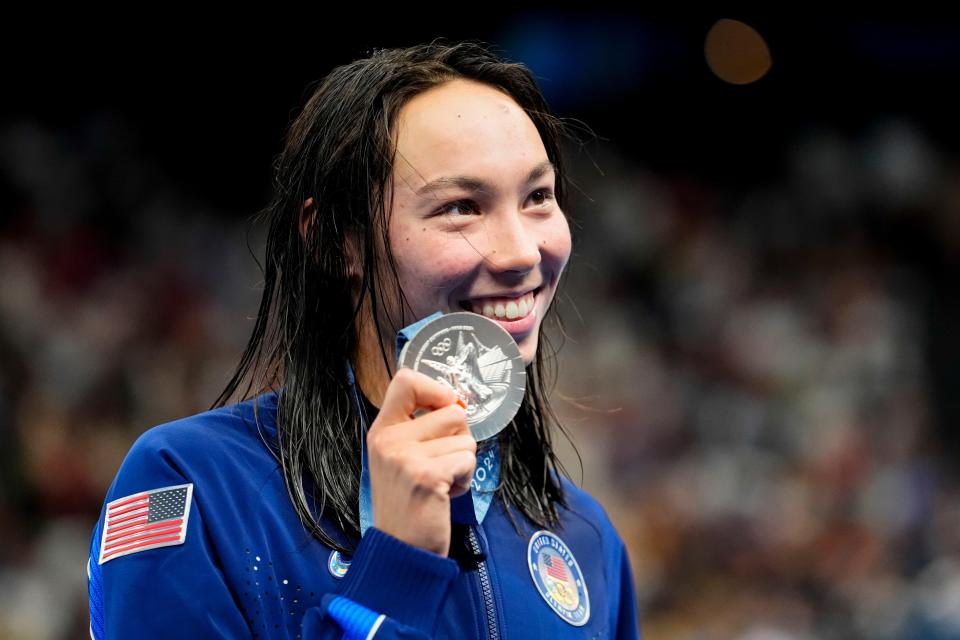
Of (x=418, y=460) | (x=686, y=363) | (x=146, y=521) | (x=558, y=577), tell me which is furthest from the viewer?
(x=686, y=363)

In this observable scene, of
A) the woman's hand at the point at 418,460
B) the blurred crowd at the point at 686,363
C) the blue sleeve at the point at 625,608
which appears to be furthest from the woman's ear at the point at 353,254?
the blurred crowd at the point at 686,363

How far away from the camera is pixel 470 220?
1.84 m

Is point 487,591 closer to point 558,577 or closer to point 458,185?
point 558,577

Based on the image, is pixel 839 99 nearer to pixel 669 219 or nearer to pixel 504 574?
pixel 669 219

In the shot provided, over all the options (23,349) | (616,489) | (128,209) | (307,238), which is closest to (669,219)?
(616,489)

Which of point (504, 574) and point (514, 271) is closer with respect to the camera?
point (514, 271)

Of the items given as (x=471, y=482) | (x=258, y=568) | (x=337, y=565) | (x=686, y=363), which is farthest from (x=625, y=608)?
(x=686, y=363)

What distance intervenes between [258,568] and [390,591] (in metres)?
0.25

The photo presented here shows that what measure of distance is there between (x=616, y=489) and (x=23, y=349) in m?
3.19

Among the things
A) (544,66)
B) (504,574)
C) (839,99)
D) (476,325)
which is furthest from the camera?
(839,99)

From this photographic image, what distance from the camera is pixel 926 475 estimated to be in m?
7.12

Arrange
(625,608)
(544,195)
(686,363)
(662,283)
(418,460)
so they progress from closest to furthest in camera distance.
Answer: (418,460) < (544,195) < (625,608) < (686,363) < (662,283)

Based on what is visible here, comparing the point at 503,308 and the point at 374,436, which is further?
the point at 503,308

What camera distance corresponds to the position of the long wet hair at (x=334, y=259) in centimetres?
189
